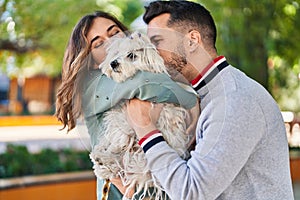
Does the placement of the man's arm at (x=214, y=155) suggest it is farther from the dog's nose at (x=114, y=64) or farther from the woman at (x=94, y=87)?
the dog's nose at (x=114, y=64)

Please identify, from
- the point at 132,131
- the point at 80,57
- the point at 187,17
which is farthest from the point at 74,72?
the point at 187,17

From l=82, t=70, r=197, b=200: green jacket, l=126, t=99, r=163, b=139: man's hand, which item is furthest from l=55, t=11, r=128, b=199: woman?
l=126, t=99, r=163, b=139: man's hand

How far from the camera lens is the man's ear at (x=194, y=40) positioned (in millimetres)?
A: 1901

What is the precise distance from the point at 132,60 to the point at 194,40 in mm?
238

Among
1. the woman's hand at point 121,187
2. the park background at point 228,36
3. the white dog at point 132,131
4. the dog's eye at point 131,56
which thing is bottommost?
the park background at point 228,36

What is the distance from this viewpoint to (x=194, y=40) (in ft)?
6.26

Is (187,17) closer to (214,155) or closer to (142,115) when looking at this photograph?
(142,115)

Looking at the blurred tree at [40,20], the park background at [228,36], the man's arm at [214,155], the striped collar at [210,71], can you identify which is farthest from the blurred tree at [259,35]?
the man's arm at [214,155]

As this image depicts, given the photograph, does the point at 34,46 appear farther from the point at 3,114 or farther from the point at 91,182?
the point at 3,114

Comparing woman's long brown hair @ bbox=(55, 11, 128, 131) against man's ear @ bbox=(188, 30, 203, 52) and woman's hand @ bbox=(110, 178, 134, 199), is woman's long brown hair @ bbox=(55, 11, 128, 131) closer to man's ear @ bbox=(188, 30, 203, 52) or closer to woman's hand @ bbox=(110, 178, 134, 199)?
woman's hand @ bbox=(110, 178, 134, 199)

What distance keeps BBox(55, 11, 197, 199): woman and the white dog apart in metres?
0.03

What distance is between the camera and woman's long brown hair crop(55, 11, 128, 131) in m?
2.25

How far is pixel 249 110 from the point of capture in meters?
1.77

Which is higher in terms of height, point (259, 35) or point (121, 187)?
point (121, 187)
